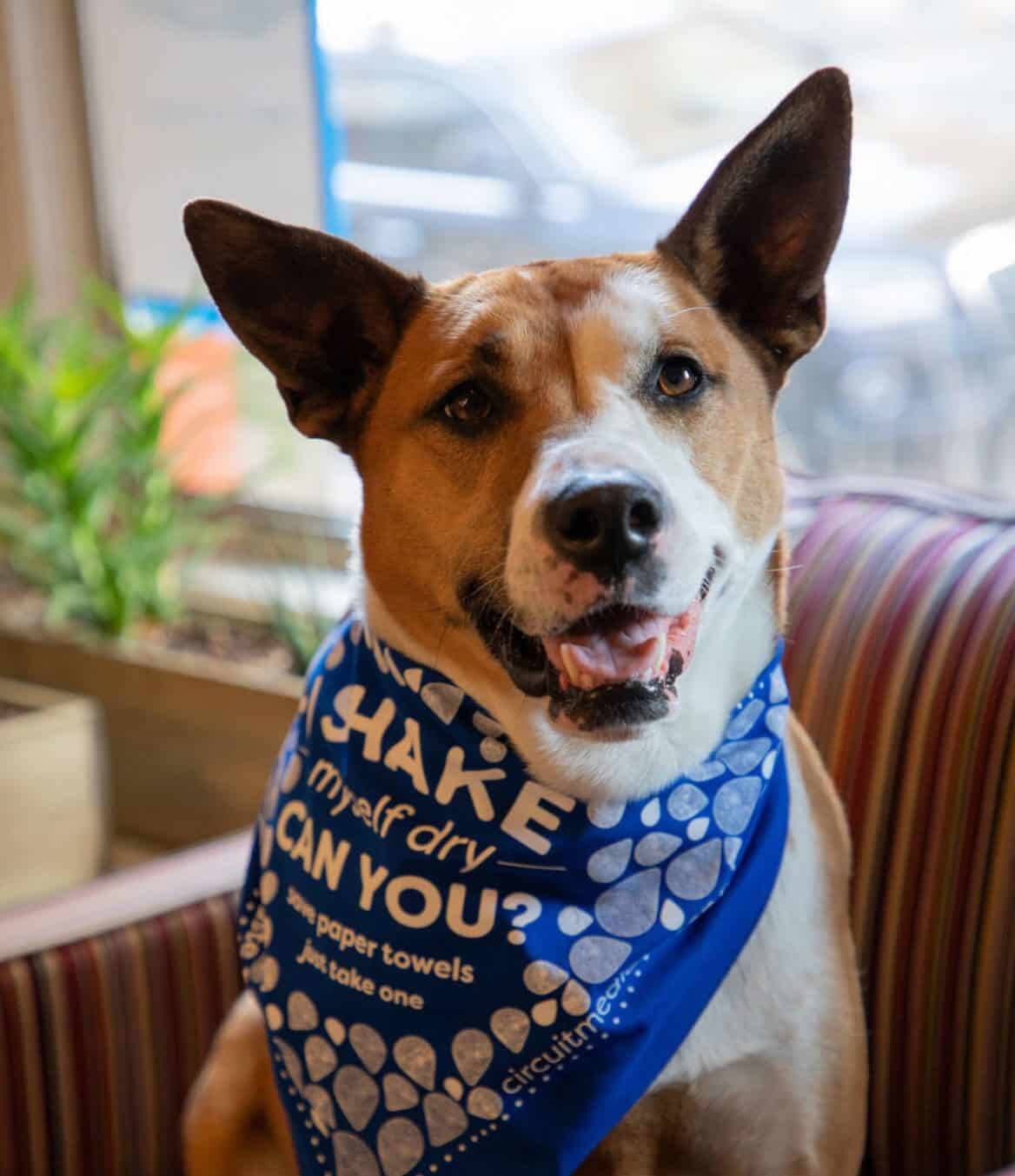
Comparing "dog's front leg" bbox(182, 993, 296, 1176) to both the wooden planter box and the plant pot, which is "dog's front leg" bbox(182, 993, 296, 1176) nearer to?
the wooden planter box

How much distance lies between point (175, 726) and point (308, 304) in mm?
1558

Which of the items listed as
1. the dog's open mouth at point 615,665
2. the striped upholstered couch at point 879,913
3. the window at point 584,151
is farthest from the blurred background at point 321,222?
the dog's open mouth at point 615,665

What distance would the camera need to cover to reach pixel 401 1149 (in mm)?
1423

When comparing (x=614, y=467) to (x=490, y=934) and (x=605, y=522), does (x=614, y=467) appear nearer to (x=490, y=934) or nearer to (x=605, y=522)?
(x=605, y=522)

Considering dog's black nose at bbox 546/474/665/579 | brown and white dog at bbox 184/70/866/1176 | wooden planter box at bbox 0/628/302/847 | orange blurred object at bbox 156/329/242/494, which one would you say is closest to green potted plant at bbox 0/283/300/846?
wooden planter box at bbox 0/628/302/847

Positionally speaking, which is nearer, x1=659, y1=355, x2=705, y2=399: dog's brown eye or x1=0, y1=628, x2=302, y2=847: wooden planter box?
x1=659, y1=355, x2=705, y2=399: dog's brown eye

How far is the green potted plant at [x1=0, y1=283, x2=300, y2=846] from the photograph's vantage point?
2.74m

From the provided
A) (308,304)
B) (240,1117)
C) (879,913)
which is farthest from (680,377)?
(240,1117)

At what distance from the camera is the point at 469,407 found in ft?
4.49

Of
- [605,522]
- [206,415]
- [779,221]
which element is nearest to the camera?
[605,522]

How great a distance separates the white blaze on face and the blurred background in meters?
1.07

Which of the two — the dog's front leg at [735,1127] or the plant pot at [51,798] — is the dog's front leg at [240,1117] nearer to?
the dog's front leg at [735,1127]

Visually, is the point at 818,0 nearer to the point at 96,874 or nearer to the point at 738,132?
the point at 738,132

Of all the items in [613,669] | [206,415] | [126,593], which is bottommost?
[126,593]
